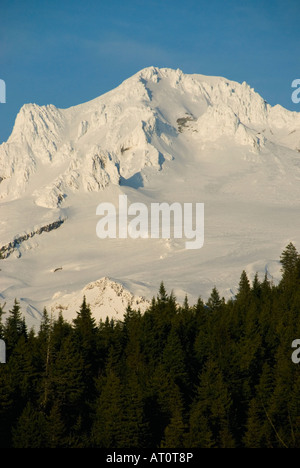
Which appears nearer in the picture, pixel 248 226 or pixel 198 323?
pixel 198 323

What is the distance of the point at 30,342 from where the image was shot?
219 feet

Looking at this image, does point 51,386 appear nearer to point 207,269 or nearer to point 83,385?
point 83,385

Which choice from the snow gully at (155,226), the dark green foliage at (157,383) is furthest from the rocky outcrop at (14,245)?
the dark green foliage at (157,383)

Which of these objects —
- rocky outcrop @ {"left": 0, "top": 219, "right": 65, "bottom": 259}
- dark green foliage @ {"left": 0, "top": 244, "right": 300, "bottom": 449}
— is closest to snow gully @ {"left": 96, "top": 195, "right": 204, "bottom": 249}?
rocky outcrop @ {"left": 0, "top": 219, "right": 65, "bottom": 259}

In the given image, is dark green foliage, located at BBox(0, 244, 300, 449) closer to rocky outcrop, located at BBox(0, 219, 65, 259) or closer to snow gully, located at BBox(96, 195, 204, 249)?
snow gully, located at BBox(96, 195, 204, 249)

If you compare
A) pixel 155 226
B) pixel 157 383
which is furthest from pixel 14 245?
pixel 157 383

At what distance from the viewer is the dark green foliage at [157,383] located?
5125 cm

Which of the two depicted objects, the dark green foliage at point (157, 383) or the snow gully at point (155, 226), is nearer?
the dark green foliage at point (157, 383)

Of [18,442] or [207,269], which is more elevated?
[207,269]

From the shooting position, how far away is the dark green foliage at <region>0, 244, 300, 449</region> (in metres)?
51.2

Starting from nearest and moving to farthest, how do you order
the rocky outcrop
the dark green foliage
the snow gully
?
the dark green foliage, the snow gully, the rocky outcrop

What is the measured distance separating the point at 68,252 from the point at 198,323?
115 meters

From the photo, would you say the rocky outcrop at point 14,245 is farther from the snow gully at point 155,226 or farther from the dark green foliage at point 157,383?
the dark green foliage at point 157,383
